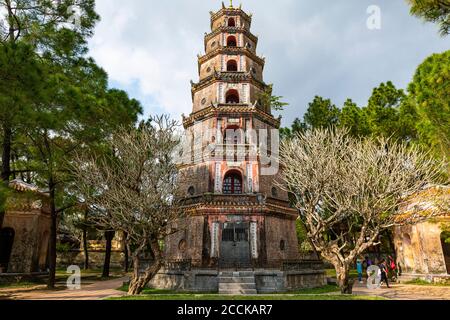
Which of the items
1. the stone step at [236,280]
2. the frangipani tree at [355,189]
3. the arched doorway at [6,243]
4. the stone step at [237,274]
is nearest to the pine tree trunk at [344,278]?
the frangipani tree at [355,189]

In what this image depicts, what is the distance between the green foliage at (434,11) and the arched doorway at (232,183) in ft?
42.5

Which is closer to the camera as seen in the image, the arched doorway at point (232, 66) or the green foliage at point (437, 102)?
the green foliage at point (437, 102)

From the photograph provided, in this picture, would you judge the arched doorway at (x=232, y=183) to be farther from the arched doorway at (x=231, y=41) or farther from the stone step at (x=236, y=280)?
the arched doorway at (x=231, y=41)

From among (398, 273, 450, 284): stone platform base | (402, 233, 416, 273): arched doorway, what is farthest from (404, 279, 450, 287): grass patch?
(402, 233, 416, 273): arched doorway

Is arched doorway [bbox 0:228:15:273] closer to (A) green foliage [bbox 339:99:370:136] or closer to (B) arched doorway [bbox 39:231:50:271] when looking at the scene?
(B) arched doorway [bbox 39:231:50:271]

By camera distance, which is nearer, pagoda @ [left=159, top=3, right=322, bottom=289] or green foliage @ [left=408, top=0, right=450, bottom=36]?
green foliage @ [left=408, top=0, right=450, bottom=36]

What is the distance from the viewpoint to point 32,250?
19078 millimetres

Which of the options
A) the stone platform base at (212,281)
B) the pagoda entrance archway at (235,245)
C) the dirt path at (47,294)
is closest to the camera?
the dirt path at (47,294)

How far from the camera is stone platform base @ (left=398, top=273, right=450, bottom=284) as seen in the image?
17.2 metres

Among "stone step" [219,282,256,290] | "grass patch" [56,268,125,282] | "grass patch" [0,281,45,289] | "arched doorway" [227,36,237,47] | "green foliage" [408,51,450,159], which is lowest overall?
"grass patch" [56,268,125,282]

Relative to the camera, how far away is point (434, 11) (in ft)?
29.2

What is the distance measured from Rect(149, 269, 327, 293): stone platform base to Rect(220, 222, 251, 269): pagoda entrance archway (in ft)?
4.43

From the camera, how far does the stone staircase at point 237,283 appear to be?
14.0m
